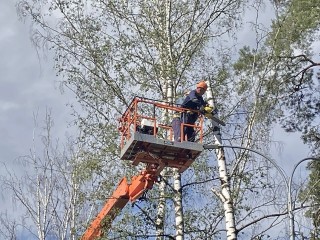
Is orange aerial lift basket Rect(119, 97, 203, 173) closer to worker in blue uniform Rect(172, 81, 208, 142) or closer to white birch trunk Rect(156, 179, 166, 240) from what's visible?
worker in blue uniform Rect(172, 81, 208, 142)

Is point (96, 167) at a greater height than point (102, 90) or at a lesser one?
lesser

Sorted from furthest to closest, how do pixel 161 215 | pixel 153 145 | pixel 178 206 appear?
1. pixel 161 215
2. pixel 178 206
3. pixel 153 145

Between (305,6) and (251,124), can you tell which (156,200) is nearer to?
(251,124)

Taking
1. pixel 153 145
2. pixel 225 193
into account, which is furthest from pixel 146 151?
pixel 225 193

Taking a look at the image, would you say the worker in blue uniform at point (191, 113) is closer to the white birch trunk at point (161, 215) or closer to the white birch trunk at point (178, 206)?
the white birch trunk at point (178, 206)

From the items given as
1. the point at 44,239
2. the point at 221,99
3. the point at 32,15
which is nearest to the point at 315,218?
the point at 221,99

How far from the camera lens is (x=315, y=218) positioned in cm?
2000

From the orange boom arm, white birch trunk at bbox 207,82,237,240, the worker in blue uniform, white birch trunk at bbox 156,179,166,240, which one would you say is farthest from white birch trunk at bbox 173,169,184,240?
the worker in blue uniform

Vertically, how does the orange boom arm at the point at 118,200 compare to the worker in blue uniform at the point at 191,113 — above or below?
below

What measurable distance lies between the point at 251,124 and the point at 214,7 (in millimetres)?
3447

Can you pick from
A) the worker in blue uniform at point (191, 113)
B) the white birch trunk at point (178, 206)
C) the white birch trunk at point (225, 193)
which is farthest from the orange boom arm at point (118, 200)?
the white birch trunk at point (225, 193)

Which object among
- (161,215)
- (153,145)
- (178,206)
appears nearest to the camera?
(153,145)

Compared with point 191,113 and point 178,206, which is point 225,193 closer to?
point 178,206

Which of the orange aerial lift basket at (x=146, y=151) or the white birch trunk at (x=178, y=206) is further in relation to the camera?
the white birch trunk at (x=178, y=206)
